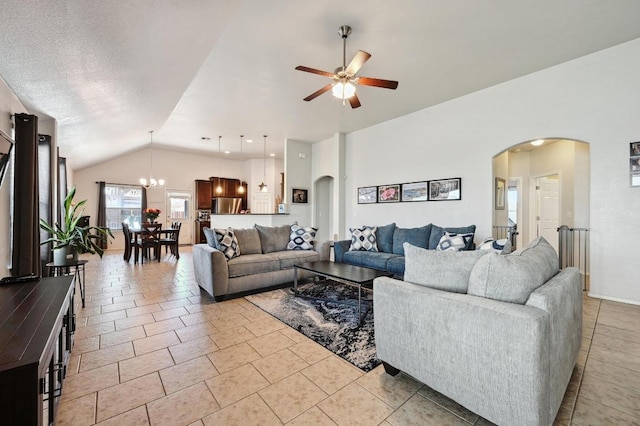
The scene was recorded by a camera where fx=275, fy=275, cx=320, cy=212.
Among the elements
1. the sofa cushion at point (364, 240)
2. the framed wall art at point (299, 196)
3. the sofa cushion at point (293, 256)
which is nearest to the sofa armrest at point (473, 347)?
the sofa cushion at point (293, 256)

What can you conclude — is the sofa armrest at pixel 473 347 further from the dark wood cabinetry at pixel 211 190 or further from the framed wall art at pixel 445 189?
the dark wood cabinetry at pixel 211 190

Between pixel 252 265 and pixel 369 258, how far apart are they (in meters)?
1.96

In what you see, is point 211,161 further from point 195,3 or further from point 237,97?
point 195,3

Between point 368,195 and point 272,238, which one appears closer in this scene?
point 272,238

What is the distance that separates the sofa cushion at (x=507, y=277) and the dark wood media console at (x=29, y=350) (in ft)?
6.50

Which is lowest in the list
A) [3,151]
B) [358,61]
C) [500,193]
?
[500,193]

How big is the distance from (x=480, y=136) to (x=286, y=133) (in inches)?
170

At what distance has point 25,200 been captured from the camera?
2.77m

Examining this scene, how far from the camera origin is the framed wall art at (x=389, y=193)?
5914 mm

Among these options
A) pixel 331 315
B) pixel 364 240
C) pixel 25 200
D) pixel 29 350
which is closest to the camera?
pixel 29 350

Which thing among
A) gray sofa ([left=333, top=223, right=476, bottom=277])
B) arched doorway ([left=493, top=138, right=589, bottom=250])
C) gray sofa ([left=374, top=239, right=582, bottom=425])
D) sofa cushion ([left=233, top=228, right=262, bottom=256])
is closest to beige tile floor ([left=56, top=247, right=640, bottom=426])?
gray sofa ([left=374, top=239, right=582, bottom=425])

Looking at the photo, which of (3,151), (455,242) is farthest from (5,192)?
(455,242)

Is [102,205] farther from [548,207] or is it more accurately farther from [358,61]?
[548,207]

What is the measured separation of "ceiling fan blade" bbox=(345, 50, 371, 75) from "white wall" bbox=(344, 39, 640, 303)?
3009 millimetres
